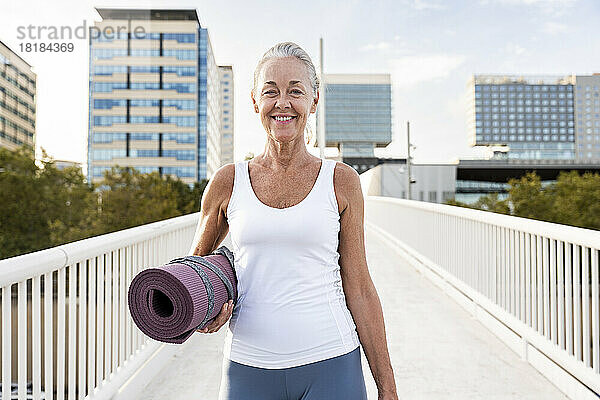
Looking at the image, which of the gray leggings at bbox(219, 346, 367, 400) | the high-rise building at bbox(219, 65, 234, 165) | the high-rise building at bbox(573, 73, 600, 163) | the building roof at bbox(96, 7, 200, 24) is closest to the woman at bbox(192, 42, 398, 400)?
the gray leggings at bbox(219, 346, 367, 400)

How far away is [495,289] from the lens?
4.79m

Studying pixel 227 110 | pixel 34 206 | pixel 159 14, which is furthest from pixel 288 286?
pixel 227 110

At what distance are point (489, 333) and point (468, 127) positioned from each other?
584 ft

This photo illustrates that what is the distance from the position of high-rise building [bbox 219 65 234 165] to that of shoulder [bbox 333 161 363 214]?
159m

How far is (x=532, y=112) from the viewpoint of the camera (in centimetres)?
16112

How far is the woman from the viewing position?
116 centimetres

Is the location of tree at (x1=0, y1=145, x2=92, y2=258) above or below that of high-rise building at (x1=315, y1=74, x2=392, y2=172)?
below

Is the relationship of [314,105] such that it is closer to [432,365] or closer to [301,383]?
[301,383]

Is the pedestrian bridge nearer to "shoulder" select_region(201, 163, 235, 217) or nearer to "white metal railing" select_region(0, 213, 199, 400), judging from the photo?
"white metal railing" select_region(0, 213, 199, 400)

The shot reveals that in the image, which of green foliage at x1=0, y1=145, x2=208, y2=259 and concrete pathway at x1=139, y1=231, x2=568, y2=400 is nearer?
concrete pathway at x1=139, y1=231, x2=568, y2=400

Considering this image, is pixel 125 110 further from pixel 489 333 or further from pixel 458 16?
pixel 489 333

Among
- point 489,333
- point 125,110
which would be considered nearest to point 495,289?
point 489,333

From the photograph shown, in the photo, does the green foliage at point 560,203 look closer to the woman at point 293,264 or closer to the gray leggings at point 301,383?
the woman at point 293,264

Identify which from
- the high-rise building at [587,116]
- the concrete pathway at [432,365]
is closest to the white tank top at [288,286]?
the concrete pathway at [432,365]
